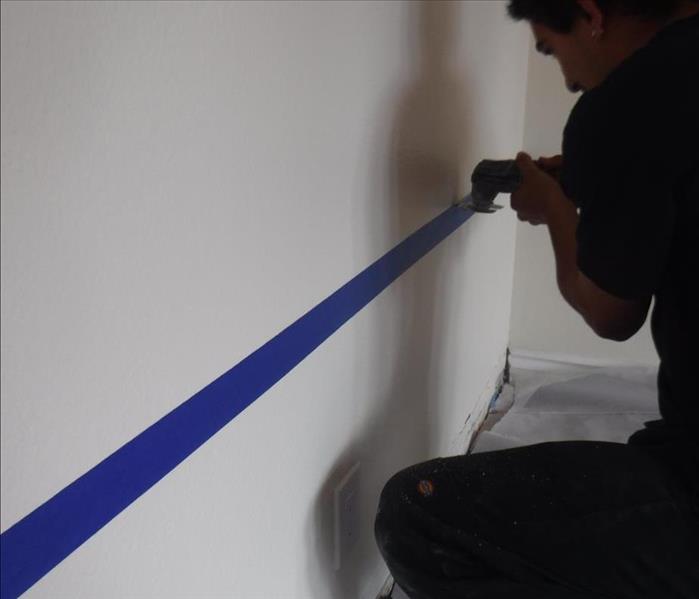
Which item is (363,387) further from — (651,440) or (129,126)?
(129,126)

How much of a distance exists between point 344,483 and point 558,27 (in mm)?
679

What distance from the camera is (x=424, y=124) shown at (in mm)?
1073

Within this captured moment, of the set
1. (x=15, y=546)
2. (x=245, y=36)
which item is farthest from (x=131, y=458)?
(x=245, y=36)

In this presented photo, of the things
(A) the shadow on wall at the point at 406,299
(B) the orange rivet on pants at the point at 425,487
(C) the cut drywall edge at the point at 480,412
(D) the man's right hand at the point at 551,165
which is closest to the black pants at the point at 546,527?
(B) the orange rivet on pants at the point at 425,487

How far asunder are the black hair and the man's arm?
26cm

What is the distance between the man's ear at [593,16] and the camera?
84cm

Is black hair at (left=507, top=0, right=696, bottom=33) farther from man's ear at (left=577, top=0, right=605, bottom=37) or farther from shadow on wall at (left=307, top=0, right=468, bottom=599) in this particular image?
shadow on wall at (left=307, top=0, right=468, bottom=599)

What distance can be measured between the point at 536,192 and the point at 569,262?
150 mm

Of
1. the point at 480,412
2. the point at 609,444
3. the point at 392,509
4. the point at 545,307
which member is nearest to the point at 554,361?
the point at 545,307

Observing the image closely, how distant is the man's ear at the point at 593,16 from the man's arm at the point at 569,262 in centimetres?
26

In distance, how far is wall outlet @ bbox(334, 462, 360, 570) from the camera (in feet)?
3.18

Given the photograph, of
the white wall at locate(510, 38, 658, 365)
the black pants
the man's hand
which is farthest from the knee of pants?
the white wall at locate(510, 38, 658, 365)

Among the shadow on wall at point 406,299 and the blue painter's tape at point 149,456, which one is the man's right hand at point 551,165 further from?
the blue painter's tape at point 149,456

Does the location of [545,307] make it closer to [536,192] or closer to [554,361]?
[554,361]
